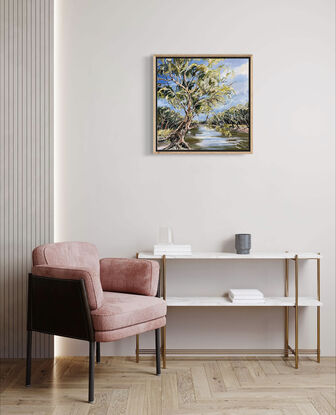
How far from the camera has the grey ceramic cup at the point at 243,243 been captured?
10.5 feet

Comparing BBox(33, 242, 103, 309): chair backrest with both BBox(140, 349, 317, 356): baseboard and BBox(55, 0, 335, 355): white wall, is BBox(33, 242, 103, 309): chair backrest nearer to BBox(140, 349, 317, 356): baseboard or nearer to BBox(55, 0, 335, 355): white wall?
BBox(55, 0, 335, 355): white wall

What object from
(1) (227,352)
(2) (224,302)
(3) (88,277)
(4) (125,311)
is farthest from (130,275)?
(1) (227,352)

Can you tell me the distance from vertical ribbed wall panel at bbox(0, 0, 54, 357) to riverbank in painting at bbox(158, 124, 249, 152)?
0.91 metres

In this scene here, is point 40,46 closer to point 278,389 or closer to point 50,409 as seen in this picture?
point 50,409

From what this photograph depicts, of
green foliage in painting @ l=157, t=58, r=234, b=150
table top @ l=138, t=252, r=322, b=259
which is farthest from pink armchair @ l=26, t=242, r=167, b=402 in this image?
green foliage in painting @ l=157, t=58, r=234, b=150

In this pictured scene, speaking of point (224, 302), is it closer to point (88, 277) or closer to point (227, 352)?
point (227, 352)

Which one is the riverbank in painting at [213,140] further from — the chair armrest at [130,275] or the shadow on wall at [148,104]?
the chair armrest at [130,275]

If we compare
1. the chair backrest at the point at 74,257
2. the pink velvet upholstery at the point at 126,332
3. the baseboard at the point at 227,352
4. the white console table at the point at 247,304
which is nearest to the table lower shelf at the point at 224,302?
the white console table at the point at 247,304

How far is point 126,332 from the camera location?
8.57 ft

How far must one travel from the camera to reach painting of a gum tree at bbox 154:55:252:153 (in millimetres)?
3369

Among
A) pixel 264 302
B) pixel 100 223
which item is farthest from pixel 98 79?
pixel 264 302

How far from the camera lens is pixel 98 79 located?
3.38 meters

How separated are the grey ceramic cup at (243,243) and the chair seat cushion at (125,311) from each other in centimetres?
70

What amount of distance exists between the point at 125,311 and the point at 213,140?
1477mm
